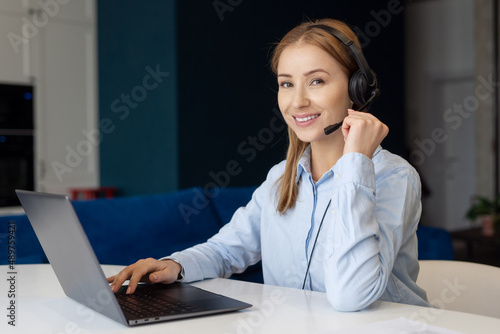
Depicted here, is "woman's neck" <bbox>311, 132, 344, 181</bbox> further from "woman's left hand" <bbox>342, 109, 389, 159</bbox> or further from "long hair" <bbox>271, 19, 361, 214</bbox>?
"woman's left hand" <bbox>342, 109, 389, 159</bbox>

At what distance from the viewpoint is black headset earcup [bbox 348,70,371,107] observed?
1.30 meters

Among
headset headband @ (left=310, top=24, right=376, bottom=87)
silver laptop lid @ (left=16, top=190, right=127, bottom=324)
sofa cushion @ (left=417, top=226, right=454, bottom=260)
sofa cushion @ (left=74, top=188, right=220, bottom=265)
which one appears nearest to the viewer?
silver laptop lid @ (left=16, top=190, right=127, bottom=324)

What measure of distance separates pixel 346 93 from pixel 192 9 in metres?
3.15

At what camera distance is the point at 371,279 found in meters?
1.04

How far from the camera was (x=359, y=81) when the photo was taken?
1309 millimetres

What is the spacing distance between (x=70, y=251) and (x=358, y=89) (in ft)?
2.38

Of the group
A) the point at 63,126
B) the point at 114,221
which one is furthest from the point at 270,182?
the point at 63,126

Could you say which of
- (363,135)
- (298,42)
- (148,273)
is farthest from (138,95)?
(363,135)

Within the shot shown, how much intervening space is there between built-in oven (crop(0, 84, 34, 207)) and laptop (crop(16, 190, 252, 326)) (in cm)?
349

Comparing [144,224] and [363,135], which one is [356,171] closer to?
[363,135]

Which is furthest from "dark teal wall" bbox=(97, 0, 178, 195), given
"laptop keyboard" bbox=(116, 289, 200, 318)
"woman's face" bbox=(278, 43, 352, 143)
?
"laptop keyboard" bbox=(116, 289, 200, 318)

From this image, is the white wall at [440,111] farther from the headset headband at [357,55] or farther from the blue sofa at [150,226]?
the headset headband at [357,55]

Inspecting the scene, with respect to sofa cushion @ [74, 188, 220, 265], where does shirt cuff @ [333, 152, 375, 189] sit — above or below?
above

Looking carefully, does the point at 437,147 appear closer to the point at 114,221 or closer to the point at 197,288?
the point at 114,221
